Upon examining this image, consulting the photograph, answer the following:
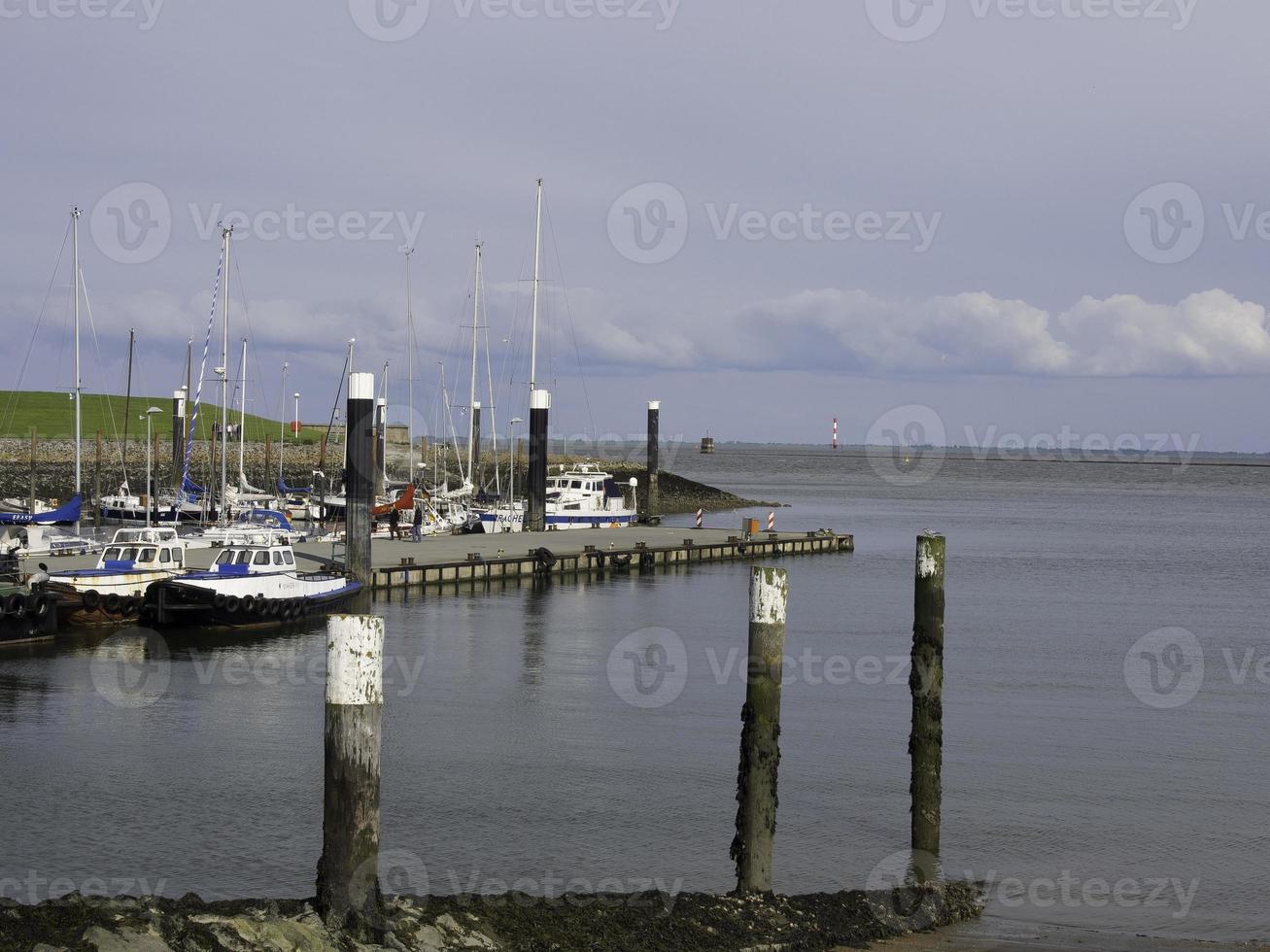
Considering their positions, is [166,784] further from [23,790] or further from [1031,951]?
[1031,951]

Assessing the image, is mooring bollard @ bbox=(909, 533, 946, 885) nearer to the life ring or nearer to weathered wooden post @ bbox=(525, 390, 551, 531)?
the life ring

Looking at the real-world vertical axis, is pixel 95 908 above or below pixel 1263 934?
above

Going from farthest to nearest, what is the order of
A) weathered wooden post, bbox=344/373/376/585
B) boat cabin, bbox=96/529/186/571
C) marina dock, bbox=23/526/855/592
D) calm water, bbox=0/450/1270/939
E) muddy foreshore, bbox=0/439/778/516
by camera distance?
muddy foreshore, bbox=0/439/778/516, marina dock, bbox=23/526/855/592, boat cabin, bbox=96/529/186/571, weathered wooden post, bbox=344/373/376/585, calm water, bbox=0/450/1270/939

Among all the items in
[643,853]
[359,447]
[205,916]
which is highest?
[359,447]

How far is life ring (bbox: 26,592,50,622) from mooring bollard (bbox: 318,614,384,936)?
24753 mm

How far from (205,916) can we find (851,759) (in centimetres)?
1443

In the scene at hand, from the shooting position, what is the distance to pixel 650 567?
191ft

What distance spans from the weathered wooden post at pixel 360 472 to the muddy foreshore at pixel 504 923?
80.1ft

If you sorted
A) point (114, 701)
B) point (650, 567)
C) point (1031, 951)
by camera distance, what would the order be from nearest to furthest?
point (1031, 951)
point (114, 701)
point (650, 567)

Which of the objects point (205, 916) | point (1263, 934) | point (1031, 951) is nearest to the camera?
point (205, 916)

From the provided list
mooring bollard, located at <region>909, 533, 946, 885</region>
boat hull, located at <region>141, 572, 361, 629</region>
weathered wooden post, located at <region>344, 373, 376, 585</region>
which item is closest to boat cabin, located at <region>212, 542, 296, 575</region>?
boat hull, located at <region>141, 572, 361, 629</region>

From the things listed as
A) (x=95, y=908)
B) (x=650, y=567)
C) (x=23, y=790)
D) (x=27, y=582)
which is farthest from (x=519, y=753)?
(x=650, y=567)

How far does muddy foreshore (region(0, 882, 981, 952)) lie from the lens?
37.8 feet

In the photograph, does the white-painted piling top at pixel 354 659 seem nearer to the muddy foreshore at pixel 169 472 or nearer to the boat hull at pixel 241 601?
the boat hull at pixel 241 601
